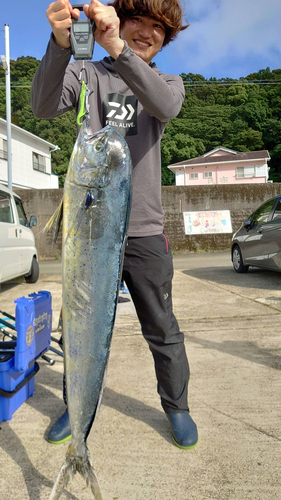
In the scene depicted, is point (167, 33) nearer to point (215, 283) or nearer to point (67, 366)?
point (67, 366)

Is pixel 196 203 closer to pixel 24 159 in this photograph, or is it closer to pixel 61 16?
pixel 61 16

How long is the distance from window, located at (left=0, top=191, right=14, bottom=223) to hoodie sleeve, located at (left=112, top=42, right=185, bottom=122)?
5305 mm

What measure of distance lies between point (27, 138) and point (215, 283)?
62.2 ft

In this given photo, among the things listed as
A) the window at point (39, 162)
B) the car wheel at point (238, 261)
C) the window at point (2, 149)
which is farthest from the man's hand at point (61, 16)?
the window at point (39, 162)

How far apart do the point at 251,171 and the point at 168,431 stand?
3377 centimetres

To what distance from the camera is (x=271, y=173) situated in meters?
37.7

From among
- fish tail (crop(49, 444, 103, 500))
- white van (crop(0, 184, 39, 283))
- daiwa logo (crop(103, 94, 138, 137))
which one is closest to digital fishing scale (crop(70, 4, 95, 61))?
daiwa logo (crop(103, 94, 138, 137))

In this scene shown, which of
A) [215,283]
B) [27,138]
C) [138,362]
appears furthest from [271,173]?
[138,362]

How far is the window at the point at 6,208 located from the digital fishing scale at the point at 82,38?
5.36 m

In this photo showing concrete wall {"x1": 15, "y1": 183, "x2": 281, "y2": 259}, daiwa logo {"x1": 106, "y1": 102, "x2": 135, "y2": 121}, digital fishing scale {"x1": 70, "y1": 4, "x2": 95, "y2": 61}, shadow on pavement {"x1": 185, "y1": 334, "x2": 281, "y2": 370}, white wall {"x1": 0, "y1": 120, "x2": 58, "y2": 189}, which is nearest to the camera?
digital fishing scale {"x1": 70, "y1": 4, "x2": 95, "y2": 61}

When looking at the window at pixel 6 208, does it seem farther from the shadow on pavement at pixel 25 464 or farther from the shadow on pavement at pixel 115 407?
the shadow on pavement at pixel 25 464

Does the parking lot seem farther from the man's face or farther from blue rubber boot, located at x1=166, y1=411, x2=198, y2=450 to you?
the man's face

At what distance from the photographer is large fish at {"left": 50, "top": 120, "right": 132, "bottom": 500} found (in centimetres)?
124

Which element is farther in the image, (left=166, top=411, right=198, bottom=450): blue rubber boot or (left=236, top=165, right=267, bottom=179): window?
(left=236, top=165, right=267, bottom=179): window
